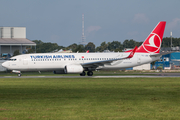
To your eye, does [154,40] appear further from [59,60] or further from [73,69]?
[59,60]

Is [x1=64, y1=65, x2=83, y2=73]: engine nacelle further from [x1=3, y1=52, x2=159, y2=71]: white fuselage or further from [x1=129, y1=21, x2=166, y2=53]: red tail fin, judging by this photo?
[x1=129, y1=21, x2=166, y2=53]: red tail fin

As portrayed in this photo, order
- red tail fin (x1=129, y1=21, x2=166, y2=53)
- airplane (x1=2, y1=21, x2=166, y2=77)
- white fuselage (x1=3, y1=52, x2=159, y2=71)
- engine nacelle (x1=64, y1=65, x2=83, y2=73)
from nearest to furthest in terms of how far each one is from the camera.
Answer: engine nacelle (x1=64, y1=65, x2=83, y2=73) < airplane (x1=2, y1=21, x2=166, y2=77) < white fuselage (x1=3, y1=52, x2=159, y2=71) < red tail fin (x1=129, y1=21, x2=166, y2=53)

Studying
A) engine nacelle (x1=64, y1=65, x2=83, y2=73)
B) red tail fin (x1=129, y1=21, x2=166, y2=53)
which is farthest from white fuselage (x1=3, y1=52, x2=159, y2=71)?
engine nacelle (x1=64, y1=65, x2=83, y2=73)

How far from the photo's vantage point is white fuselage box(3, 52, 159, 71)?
4116cm

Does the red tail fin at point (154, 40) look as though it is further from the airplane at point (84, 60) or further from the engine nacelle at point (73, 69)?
the engine nacelle at point (73, 69)

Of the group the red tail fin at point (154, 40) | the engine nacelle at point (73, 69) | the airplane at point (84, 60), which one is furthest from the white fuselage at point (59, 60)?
the engine nacelle at point (73, 69)

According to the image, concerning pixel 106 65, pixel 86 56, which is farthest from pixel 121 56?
pixel 86 56

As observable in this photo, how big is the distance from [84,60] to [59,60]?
159 inches

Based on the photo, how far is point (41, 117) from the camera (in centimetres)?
1194

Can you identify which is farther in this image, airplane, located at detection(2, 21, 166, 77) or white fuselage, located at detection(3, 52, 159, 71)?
white fuselage, located at detection(3, 52, 159, 71)

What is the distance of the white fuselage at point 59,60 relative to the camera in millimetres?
41156

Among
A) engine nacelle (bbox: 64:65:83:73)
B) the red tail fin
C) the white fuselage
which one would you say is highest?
the red tail fin

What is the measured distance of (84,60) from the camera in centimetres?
4322

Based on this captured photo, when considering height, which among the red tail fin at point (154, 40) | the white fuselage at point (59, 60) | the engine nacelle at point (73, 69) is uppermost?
the red tail fin at point (154, 40)
